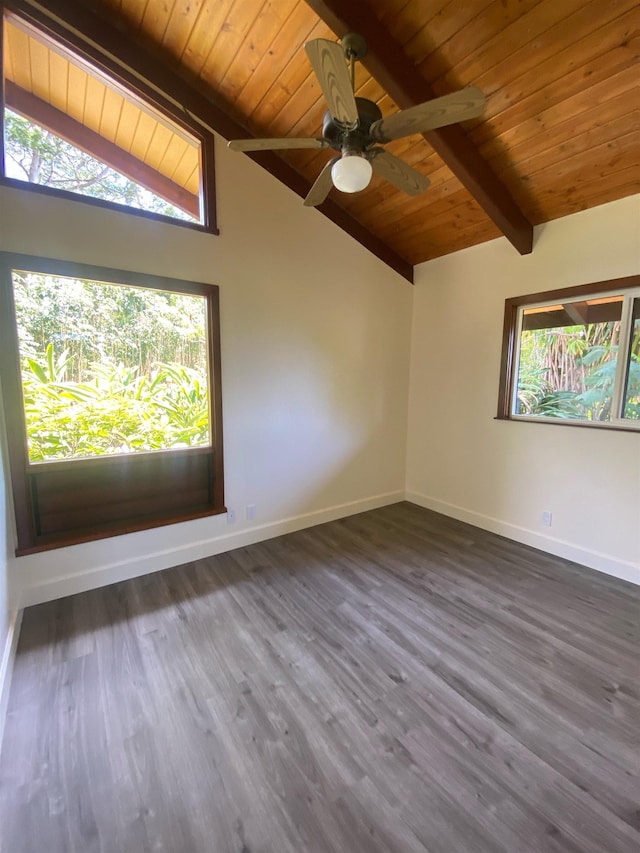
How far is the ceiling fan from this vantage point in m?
1.36

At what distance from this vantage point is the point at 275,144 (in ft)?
5.71

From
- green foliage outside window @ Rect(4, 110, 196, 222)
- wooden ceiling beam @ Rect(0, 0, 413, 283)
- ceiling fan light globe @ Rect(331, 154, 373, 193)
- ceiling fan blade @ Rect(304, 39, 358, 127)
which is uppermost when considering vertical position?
wooden ceiling beam @ Rect(0, 0, 413, 283)

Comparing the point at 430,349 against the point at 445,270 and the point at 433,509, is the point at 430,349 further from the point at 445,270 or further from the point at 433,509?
the point at 433,509

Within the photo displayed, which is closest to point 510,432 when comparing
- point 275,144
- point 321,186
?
point 321,186

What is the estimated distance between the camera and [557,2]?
5.70 feet

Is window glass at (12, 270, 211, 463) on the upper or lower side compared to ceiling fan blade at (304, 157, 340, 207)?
lower

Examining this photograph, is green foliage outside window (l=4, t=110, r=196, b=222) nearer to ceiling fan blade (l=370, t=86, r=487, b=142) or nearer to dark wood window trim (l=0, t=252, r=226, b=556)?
dark wood window trim (l=0, t=252, r=226, b=556)

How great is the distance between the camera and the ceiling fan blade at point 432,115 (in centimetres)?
142

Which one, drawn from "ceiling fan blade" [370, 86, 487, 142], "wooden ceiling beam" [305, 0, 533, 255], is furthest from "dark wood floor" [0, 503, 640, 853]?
"wooden ceiling beam" [305, 0, 533, 255]

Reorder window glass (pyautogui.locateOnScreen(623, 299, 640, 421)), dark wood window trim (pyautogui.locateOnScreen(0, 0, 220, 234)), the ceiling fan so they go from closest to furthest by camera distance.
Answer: the ceiling fan < dark wood window trim (pyautogui.locateOnScreen(0, 0, 220, 234)) < window glass (pyautogui.locateOnScreen(623, 299, 640, 421))

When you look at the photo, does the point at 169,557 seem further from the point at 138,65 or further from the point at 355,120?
the point at 138,65

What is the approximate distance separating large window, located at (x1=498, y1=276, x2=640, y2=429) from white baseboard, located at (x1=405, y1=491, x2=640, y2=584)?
1.00m

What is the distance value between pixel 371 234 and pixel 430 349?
132cm

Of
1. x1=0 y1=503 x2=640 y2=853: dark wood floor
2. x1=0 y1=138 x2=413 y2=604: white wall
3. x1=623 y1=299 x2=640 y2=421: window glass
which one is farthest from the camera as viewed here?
x1=623 y1=299 x2=640 y2=421: window glass
